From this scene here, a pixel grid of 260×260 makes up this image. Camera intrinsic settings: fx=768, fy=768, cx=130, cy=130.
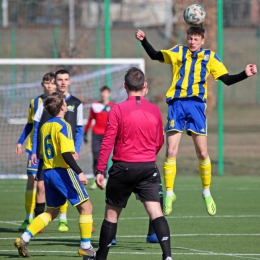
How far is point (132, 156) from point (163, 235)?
866 millimetres

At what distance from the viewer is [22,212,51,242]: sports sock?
28.7 feet

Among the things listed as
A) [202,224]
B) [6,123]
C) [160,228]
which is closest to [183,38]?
[6,123]

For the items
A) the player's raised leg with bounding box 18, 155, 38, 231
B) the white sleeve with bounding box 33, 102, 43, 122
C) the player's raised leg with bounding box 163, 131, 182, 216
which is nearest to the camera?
the player's raised leg with bounding box 163, 131, 182, 216

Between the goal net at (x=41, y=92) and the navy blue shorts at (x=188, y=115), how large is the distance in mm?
7479

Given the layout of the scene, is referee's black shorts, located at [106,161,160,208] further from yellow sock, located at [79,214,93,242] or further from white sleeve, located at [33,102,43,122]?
white sleeve, located at [33,102,43,122]

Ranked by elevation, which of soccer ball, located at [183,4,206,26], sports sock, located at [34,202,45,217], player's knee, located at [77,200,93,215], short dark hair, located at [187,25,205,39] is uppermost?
soccer ball, located at [183,4,206,26]

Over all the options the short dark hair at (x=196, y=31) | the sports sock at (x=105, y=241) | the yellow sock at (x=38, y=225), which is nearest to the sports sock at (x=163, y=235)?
the sports sock at (x=105, y=241)

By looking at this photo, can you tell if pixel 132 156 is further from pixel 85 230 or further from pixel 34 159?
pixel 34 159

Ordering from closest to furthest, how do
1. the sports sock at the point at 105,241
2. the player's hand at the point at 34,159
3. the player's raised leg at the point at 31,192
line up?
1. the sports sock at the point at 105,241
2. the player's hand at the point at 34,159
3. the player's raised leg at the point at 31,192

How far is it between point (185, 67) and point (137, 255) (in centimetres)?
252

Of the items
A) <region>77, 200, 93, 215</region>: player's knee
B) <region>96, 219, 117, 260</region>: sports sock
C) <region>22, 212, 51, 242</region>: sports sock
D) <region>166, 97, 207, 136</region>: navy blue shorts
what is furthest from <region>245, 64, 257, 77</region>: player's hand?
<region>22, 212, 51, 242</region>: sports sock

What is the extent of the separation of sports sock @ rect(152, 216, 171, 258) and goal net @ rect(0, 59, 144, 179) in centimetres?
943

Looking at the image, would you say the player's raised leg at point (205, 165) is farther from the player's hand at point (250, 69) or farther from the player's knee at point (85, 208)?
the player's knee at point (85, 208)

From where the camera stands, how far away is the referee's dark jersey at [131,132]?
777cm
